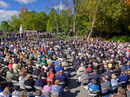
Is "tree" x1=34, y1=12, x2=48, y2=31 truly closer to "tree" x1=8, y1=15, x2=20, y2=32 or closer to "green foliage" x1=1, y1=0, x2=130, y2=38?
"green foliage" x1=1, y1=0, x2=130, y2=38

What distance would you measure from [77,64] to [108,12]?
70.3 ft

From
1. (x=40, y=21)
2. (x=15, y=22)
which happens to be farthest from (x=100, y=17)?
(x=15, y=22)

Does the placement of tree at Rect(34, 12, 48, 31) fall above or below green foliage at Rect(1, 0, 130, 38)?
above

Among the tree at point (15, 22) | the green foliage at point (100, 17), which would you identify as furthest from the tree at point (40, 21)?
the tree at point (15, 22)

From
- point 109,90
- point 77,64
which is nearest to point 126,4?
point 77,64

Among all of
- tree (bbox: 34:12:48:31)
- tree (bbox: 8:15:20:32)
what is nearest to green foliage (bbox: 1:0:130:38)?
tree (bbox: 34:12:48:31)

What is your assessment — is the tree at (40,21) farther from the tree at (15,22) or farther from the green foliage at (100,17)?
the tree at (15,22)

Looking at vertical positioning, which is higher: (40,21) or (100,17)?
(40,21)

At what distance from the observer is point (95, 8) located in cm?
2620

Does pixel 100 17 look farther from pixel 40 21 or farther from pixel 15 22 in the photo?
pixel 15 22

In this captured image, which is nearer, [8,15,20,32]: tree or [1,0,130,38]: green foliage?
[1,0,130,38]: green foliage

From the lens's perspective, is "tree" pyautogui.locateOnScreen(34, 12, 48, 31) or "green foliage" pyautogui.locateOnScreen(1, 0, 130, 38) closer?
"green foliage" pyautogui.locateOnScreen(1, 0, 130, 38)

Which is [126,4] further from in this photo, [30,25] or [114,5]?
[30,25]

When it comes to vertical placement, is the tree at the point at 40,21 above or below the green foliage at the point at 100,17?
above
